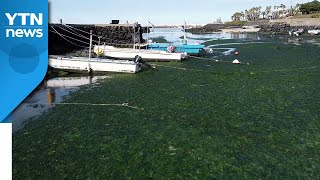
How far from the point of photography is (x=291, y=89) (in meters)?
20.3

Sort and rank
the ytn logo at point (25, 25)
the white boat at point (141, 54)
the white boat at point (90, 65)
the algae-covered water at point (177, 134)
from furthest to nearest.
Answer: the white boat at point (141, 54) < the white boat at point (90, 65) < the algae-covered water at point (177, 134) < the ytn logo at point (25, 25)

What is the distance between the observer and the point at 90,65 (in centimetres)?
2738

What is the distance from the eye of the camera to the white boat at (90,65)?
89.6ft

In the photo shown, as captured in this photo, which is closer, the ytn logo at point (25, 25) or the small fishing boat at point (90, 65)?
the ytn logo at point (25, 25)

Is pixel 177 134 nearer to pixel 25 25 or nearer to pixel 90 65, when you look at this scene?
pixel 25 25

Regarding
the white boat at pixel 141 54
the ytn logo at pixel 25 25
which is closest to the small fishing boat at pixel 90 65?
the white boat at pixel 141 54

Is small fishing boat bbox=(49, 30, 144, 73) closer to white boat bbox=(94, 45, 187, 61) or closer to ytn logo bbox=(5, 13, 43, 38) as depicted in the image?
white boat bbox=(94, 45, 187, 61)

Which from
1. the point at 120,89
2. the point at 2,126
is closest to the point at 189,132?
the point at 120,89

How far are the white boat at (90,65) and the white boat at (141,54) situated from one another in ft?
24.0

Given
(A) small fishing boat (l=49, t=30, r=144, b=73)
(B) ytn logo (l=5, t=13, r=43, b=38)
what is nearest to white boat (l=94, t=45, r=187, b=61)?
(A) small fishing boat (l=49, t=30, r=144, b=73)

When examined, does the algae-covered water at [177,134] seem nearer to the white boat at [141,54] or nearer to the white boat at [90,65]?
the white boat at [90,65]

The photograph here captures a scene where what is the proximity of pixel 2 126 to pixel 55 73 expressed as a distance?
2565cm

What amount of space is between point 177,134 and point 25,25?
406 inches

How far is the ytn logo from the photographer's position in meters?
2.59
